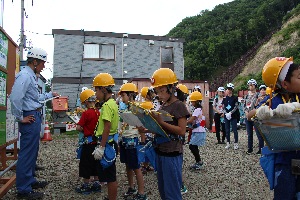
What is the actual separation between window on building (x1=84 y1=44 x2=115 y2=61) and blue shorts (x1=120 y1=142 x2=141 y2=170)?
14.9m

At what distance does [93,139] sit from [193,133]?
8.30 feet

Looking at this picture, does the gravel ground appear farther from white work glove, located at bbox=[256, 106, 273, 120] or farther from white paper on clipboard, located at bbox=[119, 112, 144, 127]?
white work glove, located at bbox=[256, 106, 273, 120]

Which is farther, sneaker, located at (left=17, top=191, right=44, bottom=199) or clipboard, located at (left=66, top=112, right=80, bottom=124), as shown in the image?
clipboard, located at (left=66, top=112, right=80, bottom=124)

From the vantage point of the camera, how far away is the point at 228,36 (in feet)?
171

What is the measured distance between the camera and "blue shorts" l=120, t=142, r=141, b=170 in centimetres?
474

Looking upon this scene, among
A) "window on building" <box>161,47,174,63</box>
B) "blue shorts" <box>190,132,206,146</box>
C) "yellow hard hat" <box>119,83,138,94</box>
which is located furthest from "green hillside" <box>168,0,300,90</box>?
"yellow hard hat" <box>119,83,138,94</box>

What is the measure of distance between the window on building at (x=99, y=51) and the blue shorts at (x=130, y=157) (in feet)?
48.9

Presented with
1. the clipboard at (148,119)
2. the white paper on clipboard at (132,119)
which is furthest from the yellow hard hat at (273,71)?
the white paper on clipboard at (132,119)

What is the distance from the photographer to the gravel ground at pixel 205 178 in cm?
513

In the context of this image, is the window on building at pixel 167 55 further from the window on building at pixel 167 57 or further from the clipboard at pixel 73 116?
the clipboard at pixel 73 116

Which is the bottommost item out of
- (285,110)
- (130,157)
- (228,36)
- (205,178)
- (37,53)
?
(205,178)

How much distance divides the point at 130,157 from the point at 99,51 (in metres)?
15.3

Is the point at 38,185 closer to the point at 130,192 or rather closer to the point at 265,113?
the point at 130,192

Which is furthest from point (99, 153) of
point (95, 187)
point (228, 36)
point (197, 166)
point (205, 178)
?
point (228, 36)
